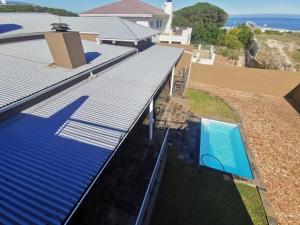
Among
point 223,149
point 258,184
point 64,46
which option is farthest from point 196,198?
point 64,46

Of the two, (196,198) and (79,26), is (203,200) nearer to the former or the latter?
(196,198)

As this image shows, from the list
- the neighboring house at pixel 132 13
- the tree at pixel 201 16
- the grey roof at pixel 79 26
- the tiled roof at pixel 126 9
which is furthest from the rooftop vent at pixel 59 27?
the tree at pixel 201 16

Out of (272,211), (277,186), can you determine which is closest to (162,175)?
(272,211)

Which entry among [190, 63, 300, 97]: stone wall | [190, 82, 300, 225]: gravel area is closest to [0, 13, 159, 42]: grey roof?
[190, 63, 300, 97]: stone wall

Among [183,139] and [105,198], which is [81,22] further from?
[105,198]

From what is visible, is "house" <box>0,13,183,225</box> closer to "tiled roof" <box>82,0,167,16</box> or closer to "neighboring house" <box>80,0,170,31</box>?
"neighboring house" <box>80,0,170,31</box>

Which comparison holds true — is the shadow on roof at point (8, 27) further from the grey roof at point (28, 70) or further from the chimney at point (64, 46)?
the chimney at point (64, 46)
